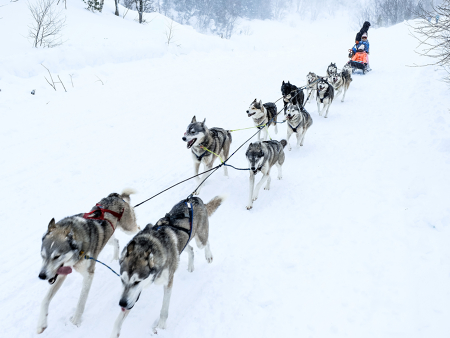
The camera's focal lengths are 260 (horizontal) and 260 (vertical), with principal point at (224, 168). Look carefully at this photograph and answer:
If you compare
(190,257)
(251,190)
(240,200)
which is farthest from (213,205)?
(240,200)

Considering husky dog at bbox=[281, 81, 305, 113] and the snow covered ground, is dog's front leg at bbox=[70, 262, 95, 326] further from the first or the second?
husky dog at bbox=[281, 81, 305, 113]

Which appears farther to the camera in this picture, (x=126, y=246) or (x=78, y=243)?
(x=78, y=243)

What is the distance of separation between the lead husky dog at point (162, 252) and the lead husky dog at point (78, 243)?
535 millimetres

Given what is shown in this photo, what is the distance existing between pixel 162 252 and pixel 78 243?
32.1 inches

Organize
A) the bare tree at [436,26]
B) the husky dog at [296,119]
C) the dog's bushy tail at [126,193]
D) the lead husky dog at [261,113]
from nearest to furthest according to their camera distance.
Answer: the dog's bushy tail at [126,193] → the bare tree at [436,26] → the husky dog at [296,119] → the lead husky dog at [261,113]

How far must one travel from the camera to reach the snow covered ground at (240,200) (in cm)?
278

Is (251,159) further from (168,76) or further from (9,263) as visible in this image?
(168,76)

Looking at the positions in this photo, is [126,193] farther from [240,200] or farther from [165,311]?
[240,200]

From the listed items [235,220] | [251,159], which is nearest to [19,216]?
[235,220]

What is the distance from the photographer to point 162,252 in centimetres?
242

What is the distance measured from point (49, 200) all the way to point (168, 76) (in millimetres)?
7925

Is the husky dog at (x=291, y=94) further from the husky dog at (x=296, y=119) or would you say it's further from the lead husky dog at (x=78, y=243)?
the lead husky dog at (x=78, y=243)

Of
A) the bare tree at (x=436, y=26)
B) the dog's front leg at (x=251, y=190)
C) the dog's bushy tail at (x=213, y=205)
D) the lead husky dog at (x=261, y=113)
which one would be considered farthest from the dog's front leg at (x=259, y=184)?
the bare tree at (x=436, y=26)

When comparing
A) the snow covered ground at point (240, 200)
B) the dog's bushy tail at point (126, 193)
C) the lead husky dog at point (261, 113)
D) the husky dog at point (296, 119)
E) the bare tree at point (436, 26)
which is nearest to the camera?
the snow covered ground at point (240, 200)
